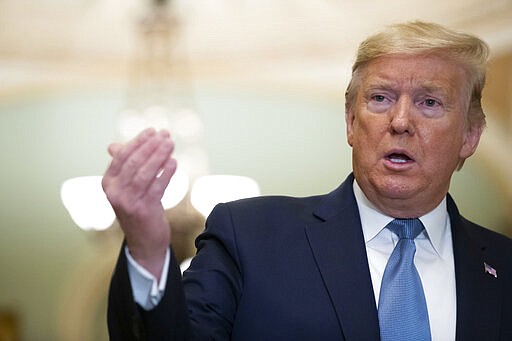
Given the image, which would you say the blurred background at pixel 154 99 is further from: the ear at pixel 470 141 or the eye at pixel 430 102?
the eye at pixel 430 102

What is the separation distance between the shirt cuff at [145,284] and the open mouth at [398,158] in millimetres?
628

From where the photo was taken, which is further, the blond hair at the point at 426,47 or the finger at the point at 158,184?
the blond hair at the point at 426,47

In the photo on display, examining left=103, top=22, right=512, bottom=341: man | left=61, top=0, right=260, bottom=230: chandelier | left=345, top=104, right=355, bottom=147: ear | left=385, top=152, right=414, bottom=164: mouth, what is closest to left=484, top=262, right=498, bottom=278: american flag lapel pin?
left=103, top=22, right=512, bottom=341: man

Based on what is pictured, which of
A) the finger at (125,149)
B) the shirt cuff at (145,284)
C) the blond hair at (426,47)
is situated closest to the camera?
the finger at (125,149)

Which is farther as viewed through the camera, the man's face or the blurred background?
the blurred background

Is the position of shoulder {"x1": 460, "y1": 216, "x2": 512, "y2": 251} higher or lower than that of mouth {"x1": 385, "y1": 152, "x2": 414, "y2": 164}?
lower

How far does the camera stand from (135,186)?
1.40 metres

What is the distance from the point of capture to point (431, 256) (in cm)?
199

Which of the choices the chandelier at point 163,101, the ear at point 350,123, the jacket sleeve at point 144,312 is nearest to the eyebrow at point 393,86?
the ear at point 350,123

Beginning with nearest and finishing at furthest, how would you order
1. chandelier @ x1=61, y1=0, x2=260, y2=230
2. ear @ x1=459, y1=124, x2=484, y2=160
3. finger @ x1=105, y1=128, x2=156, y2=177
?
finger @ x1=105, y1=128, x2=156, y2=177
ear @ x1=459, y1=124, x2=484, y2=160
chandelier @ x1=61, y1=0, x2=260, y2=230

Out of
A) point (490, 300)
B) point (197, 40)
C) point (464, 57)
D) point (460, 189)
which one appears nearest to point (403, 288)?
point (490, 300)

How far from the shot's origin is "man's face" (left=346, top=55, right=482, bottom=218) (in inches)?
76.8

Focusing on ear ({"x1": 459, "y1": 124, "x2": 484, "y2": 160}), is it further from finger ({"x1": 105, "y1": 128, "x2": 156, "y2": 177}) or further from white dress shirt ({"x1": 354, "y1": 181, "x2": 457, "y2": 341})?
finger ({"x1": 105, "y1": 128, "x2": 156, "y2": 177})

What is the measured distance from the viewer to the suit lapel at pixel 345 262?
70.5 inches
